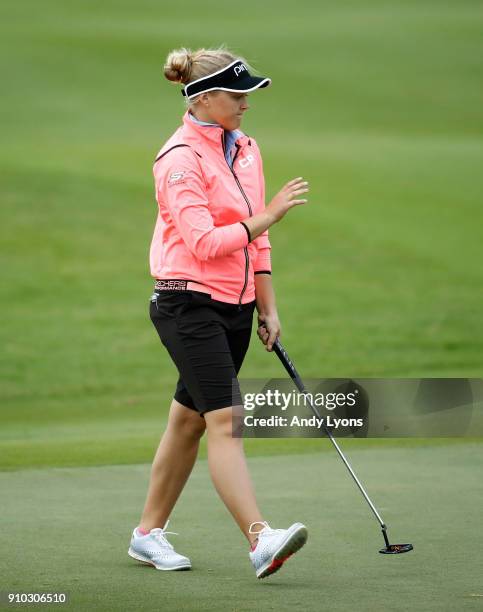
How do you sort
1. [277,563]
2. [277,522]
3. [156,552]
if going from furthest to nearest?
[277,522] → [156,552] → [277,563]

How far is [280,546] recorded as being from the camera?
441 centimetres

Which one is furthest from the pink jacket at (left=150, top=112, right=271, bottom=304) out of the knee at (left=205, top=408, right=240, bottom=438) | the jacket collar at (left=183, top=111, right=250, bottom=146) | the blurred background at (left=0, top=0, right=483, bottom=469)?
the blurred background at (left=0, top=0, right=483, bottom=469)

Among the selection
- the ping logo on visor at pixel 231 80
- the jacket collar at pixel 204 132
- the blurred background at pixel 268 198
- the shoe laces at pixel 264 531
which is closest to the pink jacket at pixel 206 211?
the jacket collar at pixel 204 132

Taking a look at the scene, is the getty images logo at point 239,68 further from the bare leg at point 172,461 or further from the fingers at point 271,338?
the bare leg at point 172,461

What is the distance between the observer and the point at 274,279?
58.2ft

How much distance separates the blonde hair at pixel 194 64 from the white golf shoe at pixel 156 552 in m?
1.63

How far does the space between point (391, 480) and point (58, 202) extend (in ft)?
47.8

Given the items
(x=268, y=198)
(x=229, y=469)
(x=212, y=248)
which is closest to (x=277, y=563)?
(x=229, y=469)

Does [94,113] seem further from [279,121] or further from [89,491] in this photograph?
[89,491]

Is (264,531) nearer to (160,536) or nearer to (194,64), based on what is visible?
(160,536)

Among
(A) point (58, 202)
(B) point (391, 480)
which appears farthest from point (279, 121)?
(B) point (391, 480)

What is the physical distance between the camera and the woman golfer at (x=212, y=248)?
469cm

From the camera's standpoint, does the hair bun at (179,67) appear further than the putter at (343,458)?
Yes

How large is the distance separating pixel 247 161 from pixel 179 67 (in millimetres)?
426
